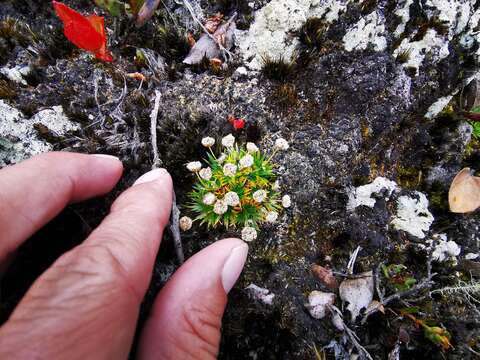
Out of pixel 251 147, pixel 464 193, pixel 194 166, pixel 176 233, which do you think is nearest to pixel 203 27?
pixel 251 147

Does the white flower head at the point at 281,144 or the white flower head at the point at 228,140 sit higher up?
the white flower head at the point at 281,144

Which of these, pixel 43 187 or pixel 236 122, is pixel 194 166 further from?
pixel 43 187

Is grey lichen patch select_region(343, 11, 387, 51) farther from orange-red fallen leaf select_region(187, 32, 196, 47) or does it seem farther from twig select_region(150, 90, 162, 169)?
twig select_region(150, 90, 162, 169)

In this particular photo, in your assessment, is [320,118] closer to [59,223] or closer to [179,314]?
[179,314]

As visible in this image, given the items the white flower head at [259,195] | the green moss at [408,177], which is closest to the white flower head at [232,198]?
the white flower head at [259,195]

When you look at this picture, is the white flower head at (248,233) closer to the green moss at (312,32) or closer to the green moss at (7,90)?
the green moss at (312,32)

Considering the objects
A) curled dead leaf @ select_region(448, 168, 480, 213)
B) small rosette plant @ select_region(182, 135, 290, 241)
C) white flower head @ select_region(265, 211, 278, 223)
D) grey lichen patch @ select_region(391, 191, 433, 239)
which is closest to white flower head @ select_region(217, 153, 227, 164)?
small rosette plant @ select_region(182, 135, 290, 241)

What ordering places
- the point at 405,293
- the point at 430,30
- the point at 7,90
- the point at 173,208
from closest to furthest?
the point at 173,208 < the point at 405,293 < the point at 7,90 < the point at 430,30

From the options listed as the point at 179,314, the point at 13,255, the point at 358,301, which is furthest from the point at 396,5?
the point at 13,255

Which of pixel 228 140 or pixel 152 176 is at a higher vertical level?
pixel 228 140
